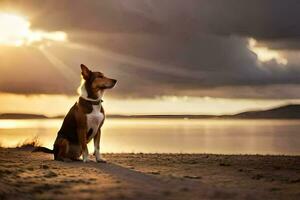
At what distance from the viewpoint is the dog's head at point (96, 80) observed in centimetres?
1527

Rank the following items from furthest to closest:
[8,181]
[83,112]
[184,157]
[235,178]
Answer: [184,157] < [83,112] < [235,178] < [8,181]

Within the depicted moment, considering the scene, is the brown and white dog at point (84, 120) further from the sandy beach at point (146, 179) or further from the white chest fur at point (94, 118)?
the sandy beach at point (146, 179)

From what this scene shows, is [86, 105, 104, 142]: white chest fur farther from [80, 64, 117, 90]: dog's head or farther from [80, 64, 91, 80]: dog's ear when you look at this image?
[80, 64, 91, 80]: dog's ear

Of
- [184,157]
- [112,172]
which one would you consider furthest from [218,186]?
[184,157]

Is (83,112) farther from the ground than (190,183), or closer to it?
farther from the ground

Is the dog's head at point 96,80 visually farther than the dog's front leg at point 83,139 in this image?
No

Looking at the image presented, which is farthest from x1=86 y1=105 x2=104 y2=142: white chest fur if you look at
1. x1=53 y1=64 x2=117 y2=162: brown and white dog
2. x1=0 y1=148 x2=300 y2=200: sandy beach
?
x1=0 y1=148 x2=300 y2=200: sandy beach

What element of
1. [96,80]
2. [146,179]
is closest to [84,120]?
[96,80]

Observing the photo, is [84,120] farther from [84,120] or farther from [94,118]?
[94,118]

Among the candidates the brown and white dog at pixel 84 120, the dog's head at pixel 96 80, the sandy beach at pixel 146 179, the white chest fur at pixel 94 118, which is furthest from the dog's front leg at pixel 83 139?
the dog's head at pixel 96 80

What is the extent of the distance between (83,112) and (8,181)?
4244 millimetres

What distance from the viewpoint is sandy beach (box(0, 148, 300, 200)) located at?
10.8 m

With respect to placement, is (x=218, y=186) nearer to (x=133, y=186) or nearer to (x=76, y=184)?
(x=133, y=186)

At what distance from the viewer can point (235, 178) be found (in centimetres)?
1319
